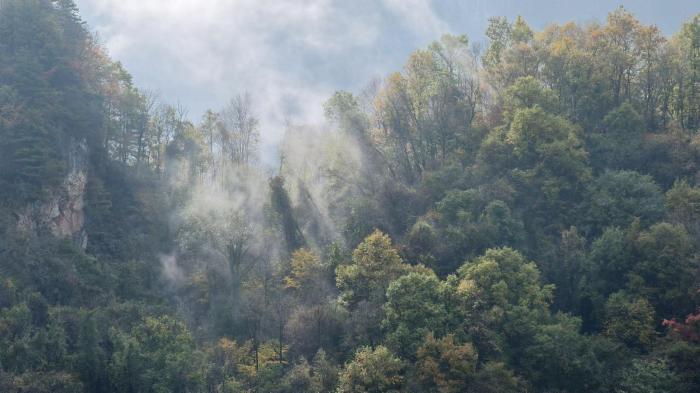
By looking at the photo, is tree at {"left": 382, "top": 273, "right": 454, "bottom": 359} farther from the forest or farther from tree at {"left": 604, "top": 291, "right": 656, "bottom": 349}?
tree at {"left": 604, "top": 291, "right": 656, "bottom": 349}

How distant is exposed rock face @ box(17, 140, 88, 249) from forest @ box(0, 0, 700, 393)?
157 mm

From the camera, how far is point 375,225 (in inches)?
2068

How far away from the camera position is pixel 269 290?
4975 centimetres

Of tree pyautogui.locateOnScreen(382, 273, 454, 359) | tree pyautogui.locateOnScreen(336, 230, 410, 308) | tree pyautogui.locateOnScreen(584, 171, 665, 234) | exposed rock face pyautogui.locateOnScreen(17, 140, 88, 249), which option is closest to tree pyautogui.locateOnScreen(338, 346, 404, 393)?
tree pyautogui.locateOnScreen(382, 273, 454, 359)

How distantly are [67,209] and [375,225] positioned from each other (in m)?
22.4

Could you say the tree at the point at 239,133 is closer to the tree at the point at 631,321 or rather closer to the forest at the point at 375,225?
the forest at the point at 375,225

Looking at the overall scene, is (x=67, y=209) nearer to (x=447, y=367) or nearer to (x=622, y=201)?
(x=447, y=367)

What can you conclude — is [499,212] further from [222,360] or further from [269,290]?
[222,360]

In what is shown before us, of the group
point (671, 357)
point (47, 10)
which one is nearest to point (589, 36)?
point (671, 357)

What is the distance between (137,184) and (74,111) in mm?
Answer: 8388

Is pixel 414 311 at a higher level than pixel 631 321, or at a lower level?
higher

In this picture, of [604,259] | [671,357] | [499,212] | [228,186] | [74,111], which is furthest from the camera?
[228,186]

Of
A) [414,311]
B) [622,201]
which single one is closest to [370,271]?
[414,311]

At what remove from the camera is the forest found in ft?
129
